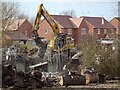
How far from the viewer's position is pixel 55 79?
11852 millimetres

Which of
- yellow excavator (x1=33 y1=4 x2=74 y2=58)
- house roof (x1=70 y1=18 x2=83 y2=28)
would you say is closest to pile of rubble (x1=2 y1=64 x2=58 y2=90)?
yellow excavator (x1=33 y1=4 x2=74 y2=58)

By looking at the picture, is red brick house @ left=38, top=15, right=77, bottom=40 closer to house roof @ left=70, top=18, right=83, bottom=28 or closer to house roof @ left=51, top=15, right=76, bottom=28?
house roof @ left=51, top=15, right=76, bottom=28


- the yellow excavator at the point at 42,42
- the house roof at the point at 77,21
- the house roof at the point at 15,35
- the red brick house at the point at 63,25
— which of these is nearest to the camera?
the yellow excavator at the point at 42,42

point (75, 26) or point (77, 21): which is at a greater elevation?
point (77, 21)

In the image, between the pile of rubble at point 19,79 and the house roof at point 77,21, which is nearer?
the pile of rubble at point 19,79

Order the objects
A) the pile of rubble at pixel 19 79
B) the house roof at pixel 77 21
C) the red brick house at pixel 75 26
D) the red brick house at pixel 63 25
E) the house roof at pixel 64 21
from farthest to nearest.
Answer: the house roof at pixel 77 21 → the red brick house at pixel 75 26 → the red brick house at pixel 63 25 → the house roof at pixel 64 21 → the pile of rubble at pixel 19 79

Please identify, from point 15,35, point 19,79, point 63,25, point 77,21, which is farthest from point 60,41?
point 77,21

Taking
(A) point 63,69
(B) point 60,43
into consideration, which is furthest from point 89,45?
(B) point 60,43

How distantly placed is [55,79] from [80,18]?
33.0 meters

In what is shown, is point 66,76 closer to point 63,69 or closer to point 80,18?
point 63,69

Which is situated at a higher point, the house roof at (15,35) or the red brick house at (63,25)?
the red brick house at (63,25)

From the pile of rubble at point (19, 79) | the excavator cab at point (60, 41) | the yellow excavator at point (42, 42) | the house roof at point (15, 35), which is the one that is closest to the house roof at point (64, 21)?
the house roof at point (15, 35)

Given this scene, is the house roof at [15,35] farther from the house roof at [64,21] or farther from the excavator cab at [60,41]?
the excavator cab at [60,41]

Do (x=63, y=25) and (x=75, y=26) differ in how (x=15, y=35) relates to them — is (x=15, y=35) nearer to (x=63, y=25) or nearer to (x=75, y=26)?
(x=63, y=25)
